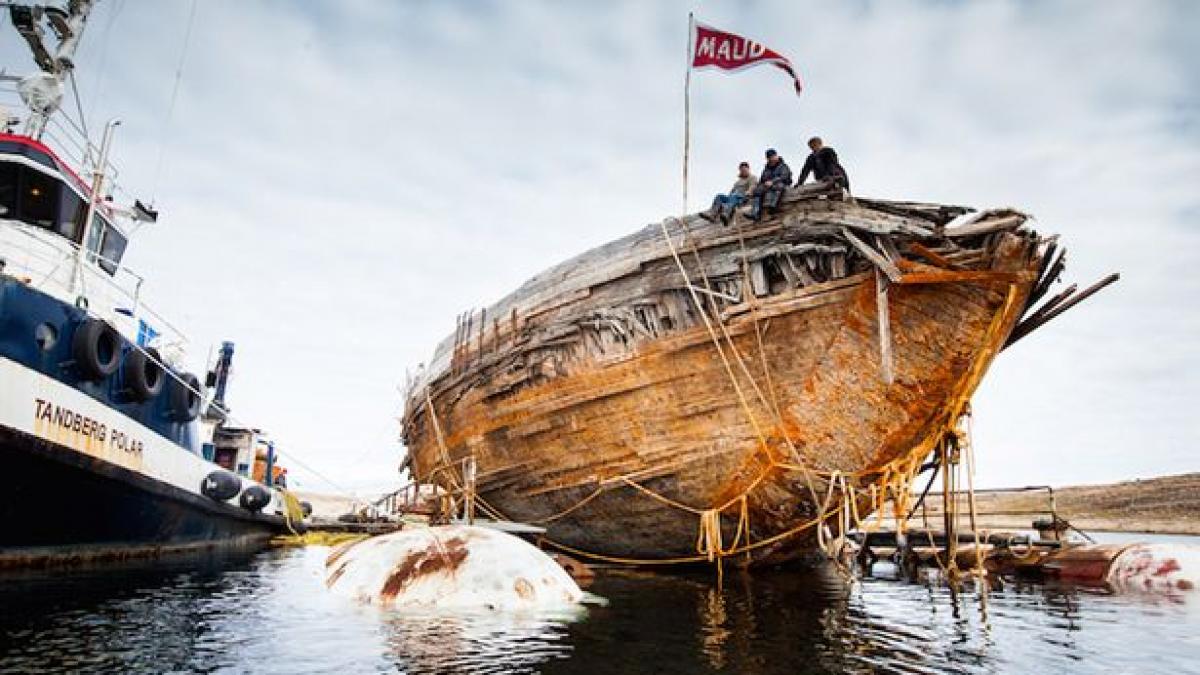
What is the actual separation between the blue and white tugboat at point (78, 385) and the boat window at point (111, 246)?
24 mm

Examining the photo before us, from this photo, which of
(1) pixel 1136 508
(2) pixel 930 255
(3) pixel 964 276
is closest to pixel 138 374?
(2) pixel 930 255

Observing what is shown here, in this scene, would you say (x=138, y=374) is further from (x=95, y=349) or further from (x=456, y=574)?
(x=456, y=574)

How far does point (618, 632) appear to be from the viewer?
6000mm

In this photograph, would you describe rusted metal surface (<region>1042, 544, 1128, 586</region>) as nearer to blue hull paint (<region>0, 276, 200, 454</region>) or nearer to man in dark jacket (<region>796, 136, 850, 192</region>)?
man in dark jacket (<region>796, 136, 850, 192</region>)

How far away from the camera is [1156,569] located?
1094cm

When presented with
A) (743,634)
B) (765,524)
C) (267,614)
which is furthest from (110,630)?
(765,524)

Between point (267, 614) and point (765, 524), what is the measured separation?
6.93 meters

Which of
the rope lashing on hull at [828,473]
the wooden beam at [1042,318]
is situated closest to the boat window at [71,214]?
the rope lashing on hull at [828,473]

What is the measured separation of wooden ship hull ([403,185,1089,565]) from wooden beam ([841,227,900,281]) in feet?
0.10

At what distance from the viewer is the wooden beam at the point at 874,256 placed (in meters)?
8.38

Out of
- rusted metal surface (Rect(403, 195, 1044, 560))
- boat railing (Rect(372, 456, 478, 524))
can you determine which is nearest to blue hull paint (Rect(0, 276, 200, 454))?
boat railing (Rect(372, 456, 478, 524))

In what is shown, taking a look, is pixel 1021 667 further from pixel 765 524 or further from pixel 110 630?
pixel 110 630

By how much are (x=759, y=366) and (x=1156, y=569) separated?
25.9 feet

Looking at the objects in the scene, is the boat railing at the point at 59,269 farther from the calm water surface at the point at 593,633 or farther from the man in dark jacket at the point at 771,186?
the man in dark jacket at the point at 771,186
